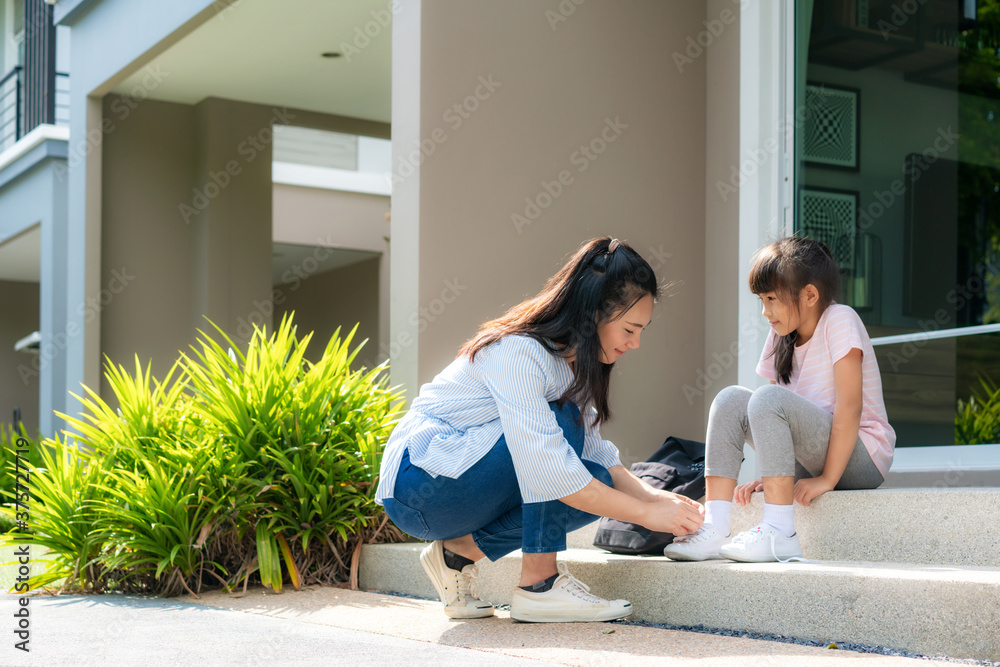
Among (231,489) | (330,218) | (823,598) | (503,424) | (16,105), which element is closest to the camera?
(823,598)

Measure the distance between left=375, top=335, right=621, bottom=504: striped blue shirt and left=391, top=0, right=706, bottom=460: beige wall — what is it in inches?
67.4

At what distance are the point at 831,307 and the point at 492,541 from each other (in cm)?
111

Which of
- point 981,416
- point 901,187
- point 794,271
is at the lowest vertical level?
point 981,416

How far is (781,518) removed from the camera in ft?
7.70

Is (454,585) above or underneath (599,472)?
underneath

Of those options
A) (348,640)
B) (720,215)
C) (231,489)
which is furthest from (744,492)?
(720,215)

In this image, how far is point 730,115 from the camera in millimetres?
4672

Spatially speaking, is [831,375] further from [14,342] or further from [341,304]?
[14,342]

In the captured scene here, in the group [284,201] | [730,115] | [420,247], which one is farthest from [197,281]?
[730,115]

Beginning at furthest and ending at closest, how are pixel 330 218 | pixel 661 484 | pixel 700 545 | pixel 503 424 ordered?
1. pixel 330 218
2. pixel 661 484
3. pixel 700 545
4. pixel 503 424

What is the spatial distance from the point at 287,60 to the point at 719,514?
16.1 ft

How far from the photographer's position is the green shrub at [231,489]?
10.4 feet

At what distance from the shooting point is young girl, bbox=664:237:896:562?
237cm

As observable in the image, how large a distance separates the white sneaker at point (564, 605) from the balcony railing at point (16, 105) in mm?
7151
